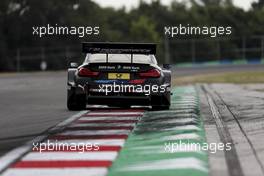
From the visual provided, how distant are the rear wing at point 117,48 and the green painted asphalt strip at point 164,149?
147 centimetres

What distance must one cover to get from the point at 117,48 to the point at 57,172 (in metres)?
7.15

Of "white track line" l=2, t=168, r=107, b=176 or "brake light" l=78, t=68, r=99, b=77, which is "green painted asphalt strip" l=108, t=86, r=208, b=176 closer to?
"white track line" l=2, t=168, r=107, b=176

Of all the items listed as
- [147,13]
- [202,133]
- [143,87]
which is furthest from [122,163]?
[147,13]

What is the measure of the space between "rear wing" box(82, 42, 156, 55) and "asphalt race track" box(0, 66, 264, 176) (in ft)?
4.25

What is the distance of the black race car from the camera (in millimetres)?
14094

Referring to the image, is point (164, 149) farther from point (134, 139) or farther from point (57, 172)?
point (57, 172)

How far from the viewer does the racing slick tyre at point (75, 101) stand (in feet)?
48.4

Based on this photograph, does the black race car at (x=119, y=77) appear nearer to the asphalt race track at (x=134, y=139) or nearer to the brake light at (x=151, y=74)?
the brake light at (x=151, y=74)

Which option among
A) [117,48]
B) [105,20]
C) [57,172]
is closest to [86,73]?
[117,48]

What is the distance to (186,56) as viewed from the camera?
6675 centimetres

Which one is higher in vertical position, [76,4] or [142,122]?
[76,4]

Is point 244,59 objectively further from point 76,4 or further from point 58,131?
point 58,131

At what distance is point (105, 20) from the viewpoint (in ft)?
247

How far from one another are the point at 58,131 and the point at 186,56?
55992 mm
